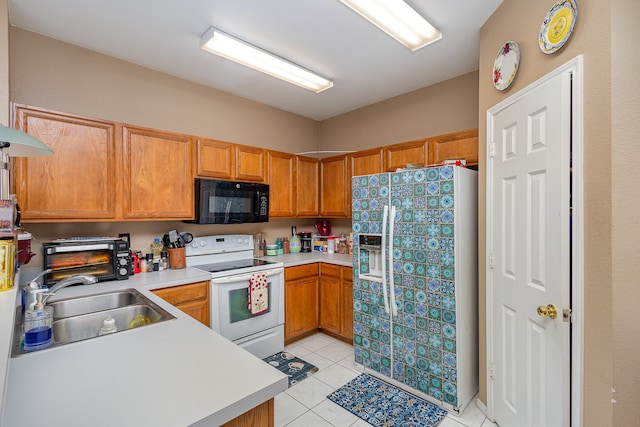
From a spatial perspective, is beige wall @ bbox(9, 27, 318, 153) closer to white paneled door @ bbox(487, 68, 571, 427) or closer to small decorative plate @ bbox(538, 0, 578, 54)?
white paneled door @ bbox(487, 68, 571, 427)

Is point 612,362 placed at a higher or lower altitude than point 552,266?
lower

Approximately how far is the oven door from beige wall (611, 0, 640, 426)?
2.37 metres

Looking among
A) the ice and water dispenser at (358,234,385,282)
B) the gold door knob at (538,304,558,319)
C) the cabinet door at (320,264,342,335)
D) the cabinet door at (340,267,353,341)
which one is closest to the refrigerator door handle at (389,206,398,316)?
the ice and water dispenser at (358,234,385,282)

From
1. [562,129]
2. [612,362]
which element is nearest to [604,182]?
[562,129]

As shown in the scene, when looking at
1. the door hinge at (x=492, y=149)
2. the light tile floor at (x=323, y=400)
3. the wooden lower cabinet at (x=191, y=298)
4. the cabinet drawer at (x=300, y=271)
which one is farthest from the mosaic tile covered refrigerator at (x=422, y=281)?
the wooden lower cabinet at (x=191, y=298)

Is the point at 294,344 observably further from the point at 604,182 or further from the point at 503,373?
the point at 604,182

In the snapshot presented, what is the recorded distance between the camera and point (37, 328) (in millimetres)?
1159

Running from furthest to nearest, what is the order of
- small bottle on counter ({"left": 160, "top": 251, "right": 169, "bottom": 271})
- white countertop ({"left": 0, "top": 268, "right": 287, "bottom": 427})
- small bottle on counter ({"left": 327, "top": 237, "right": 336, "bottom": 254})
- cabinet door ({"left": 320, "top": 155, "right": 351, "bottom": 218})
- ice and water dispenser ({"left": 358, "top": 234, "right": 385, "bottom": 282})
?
small bottle on counter ({"left": 327, "top": 237, "right": 336, "bottom": 254}), cabinet door ({"left": 320, "top": 155, "right": 351, "bottom": 218}), small bottle on counter ({"left": 160, "top": 251, "right": 169, "bottom": 271}), ice and water dispenser ({"left": 358, "top": 234, "right": 385, "bottom": 282}), white countertop ({"left": 0, "top": 268, "right": 287, "bottom": 427})

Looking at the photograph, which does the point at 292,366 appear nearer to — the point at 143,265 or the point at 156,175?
Result: the point at 143,265

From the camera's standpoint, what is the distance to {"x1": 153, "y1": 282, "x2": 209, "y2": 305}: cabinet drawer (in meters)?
2.20

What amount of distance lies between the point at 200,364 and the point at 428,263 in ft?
5.53

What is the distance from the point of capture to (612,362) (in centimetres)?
117

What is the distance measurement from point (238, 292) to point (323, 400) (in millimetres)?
1114

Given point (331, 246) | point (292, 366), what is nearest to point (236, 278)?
point (292, 366)
